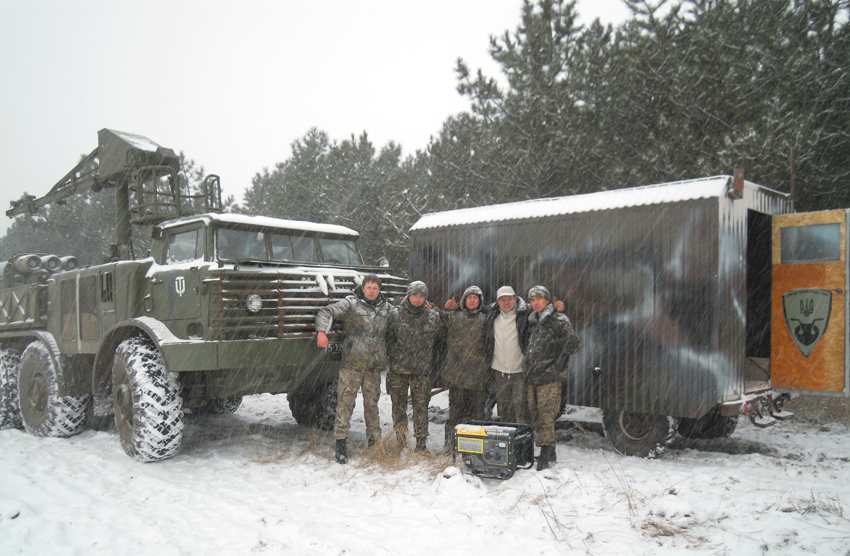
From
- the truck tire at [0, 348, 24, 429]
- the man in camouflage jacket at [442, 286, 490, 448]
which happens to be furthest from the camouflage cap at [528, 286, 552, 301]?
the truck tire at [0, 348, 24, 429]

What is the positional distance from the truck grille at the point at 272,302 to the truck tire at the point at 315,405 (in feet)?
4.69

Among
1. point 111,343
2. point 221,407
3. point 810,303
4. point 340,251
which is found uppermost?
point 340,251

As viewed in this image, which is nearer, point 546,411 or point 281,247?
point 546,411

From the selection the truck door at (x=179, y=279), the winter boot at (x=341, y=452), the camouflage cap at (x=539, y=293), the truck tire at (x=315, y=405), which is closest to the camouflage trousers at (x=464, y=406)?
the winter boot at (x=341, y=452)

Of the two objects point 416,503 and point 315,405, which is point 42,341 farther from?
point 416,503

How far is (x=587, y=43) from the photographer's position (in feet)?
42.8

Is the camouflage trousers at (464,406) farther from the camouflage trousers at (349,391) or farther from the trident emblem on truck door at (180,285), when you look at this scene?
the trident emblem on truck door at (180,285)

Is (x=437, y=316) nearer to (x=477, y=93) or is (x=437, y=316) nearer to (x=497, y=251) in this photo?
(x=497, y=251)

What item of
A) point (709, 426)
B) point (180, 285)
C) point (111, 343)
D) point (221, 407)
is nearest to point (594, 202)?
point (709, 426)

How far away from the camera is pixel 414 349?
19.7 ft

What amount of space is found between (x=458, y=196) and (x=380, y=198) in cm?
580

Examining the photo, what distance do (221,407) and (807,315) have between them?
783 cm

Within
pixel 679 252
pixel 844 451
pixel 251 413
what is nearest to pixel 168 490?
pixel 251 413

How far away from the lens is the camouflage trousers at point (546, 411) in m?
5.47
